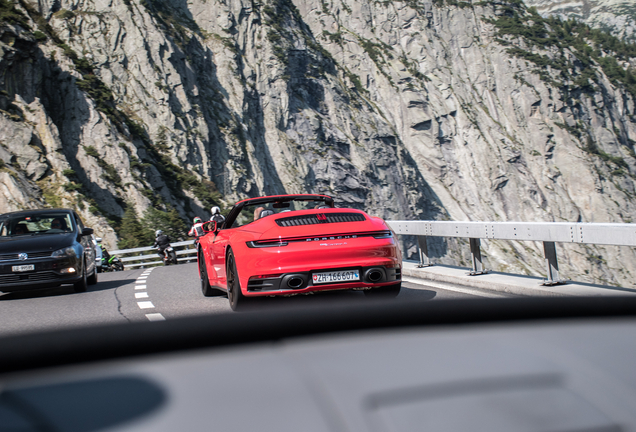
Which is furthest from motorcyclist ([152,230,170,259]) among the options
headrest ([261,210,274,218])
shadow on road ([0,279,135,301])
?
headrest ([261,210,274,218])

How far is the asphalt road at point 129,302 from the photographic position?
823 cm

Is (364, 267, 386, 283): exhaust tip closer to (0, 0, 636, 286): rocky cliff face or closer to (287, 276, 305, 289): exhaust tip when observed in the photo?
(287, 276, 305, 289): exhaust tip

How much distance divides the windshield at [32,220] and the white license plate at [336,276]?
7696 mm

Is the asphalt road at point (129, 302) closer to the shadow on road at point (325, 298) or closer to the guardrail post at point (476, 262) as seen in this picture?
the shadow on road at point (325, 298)

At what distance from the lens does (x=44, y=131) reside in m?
38.8

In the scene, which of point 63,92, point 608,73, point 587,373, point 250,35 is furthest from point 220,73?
point 608,73

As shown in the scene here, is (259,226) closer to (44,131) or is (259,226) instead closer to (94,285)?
(94,285)

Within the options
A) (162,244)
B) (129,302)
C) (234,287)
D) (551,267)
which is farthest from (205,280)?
(162,244)

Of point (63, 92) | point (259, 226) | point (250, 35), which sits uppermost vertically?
point (250, 35)

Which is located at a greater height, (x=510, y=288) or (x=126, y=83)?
(x=126, y=83)

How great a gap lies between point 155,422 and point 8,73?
43.0m

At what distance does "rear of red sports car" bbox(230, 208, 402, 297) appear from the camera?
275 inches

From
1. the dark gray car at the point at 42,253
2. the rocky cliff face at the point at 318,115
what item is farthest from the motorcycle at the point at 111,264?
the dark gray car at the point at 42,253

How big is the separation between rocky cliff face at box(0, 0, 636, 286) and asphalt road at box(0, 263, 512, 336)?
78.1ft
